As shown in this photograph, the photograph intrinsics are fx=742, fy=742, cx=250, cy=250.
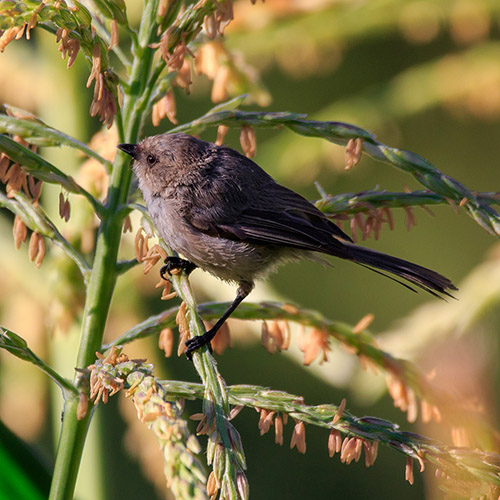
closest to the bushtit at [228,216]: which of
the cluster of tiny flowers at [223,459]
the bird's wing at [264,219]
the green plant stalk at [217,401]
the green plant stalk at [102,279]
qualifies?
the bird's wing at [264,219]

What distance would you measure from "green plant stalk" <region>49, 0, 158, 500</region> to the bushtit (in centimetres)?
63

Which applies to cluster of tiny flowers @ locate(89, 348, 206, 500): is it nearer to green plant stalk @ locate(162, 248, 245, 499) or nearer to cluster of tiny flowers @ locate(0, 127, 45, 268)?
green plant stalk @ locate(162, 248, 245, 499)

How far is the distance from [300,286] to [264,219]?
4.79ft

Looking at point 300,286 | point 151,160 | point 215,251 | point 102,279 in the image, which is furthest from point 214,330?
point 300,286

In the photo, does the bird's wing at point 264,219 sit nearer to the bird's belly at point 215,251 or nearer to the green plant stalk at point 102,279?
the bird's belly at point 215,251

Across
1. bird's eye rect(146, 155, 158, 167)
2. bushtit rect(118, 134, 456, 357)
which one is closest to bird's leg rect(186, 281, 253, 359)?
bushtit rect(118, 134, 456, 357)

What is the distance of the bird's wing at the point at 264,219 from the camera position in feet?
7.32

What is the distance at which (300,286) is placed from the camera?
3.75 meters

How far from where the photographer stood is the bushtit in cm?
223

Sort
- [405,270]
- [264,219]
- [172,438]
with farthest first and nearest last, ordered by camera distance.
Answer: [264,219] < [405,270] < [172,438]

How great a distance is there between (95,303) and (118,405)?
1.00 meters

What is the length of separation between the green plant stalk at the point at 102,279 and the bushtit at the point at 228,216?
63 cm

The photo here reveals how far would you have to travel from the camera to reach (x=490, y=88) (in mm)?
2295

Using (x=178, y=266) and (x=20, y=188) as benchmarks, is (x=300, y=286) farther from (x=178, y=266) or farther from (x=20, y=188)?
(x=20, y=188)
